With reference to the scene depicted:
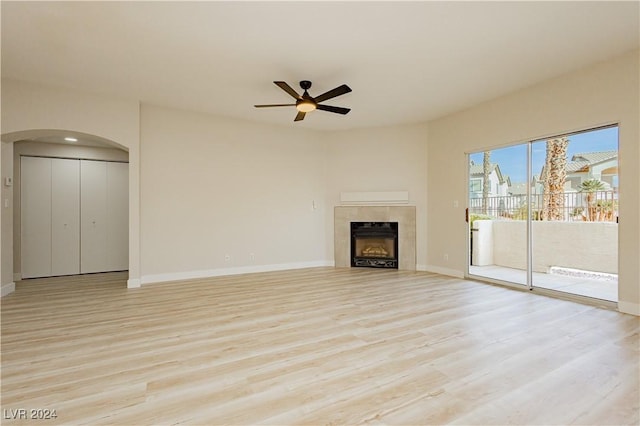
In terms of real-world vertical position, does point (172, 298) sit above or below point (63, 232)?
below

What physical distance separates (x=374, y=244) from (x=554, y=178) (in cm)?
326

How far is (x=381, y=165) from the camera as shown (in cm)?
612

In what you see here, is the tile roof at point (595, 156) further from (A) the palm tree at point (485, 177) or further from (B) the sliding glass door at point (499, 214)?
(A) the palm tree at point (485, 177)

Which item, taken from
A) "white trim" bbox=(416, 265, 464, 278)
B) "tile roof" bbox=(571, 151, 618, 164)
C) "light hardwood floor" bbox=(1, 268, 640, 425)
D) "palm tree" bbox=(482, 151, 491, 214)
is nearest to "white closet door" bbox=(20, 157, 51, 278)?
"light hardwood floor" bbox=(1, 268, 640, 425)

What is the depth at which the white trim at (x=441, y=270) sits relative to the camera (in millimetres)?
5219

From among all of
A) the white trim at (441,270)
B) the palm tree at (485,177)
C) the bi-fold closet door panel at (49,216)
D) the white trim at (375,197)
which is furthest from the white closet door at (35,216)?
the palm tree at (485,177)

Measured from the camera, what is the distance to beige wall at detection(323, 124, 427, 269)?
5883 millimetres

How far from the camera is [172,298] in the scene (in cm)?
392

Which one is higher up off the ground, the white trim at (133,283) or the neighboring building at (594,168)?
the neighboring building at (594,168)

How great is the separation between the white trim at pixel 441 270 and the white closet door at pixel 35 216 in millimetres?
7061

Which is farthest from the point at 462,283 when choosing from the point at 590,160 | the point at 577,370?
the point at 577,370

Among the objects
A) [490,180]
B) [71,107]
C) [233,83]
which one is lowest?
[490,180]

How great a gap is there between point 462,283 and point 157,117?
225 inches

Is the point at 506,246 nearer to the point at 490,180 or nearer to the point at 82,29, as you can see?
the point at 490,180
